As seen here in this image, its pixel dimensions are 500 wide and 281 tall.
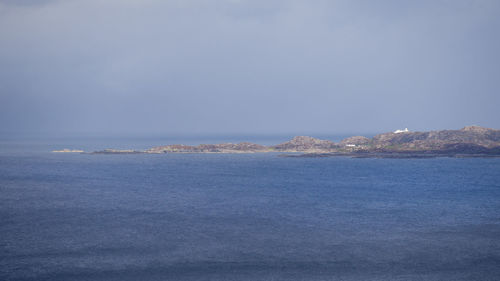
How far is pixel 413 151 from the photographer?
101 metres

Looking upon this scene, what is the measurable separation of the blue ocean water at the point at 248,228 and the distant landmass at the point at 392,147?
4091cm

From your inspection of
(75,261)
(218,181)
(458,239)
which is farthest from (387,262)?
(218,181)

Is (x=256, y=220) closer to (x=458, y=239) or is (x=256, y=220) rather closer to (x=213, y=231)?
(x=213, y=231)

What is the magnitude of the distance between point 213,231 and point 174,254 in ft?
17.8

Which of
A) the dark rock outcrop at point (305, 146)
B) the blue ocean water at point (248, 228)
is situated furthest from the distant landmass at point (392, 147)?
the blue ocean water at point (248, 228)

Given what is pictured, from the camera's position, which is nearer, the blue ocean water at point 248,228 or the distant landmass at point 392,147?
the blue ocean water at point 248,228

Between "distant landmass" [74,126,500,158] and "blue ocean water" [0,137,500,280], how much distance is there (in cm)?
4091

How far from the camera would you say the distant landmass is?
97438 millimetres

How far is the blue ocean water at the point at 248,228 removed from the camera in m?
21.7

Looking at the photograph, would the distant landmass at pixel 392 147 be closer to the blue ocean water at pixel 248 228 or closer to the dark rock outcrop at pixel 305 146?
the dark rock outcrop at pixel 305 146

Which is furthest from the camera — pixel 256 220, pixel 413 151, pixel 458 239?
pixel 413 151

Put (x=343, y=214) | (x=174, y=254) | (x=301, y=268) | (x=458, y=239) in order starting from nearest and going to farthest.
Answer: (x=301, y=268) < (x=174, y=254) < (x=458, y=239) < (x=343, y=214)

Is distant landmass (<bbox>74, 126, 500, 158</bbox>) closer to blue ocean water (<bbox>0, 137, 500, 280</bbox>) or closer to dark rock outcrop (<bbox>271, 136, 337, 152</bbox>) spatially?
dark rock outcrop (<bbox>271, 136, 337, 152</bbox>)

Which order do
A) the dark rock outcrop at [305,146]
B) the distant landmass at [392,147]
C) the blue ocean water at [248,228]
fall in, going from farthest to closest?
1. the dark rock outcrop at [305,146]
2. the distant landmass at [392,147]
3. the blue ocean water at [248,228]
